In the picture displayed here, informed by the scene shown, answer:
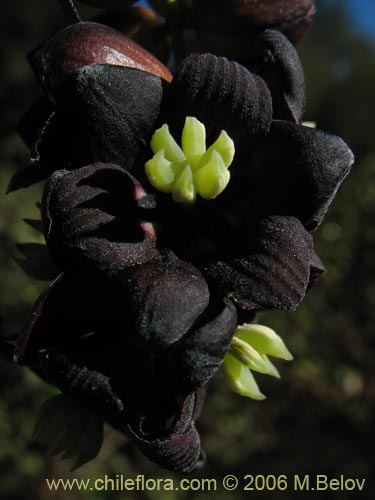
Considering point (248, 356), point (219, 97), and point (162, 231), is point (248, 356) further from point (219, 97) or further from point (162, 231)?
point (219, 97)

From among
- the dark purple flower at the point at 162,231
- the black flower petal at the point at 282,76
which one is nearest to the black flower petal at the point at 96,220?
the dark purple flower at the point at 162,231

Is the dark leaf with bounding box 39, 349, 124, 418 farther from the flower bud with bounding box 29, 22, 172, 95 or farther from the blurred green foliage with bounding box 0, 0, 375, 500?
the blurred green foliage with bounding box 0, 0, 375, 500

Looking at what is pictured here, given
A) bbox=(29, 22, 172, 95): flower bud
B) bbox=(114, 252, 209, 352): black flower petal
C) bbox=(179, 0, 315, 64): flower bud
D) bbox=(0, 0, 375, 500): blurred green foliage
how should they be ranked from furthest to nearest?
1. bbox=(0, 0, 375, 500): blurred green foliage
2. bbox=(179, 0, 315, 64): flower bud
3. bbox=(29, 22, 172, 95): flower bud
4. bbox=(114, 252, 209, 352): black flower petal

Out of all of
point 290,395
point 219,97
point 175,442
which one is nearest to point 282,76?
point 219,97

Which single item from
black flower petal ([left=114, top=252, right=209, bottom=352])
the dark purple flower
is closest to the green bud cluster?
the dark purple flower

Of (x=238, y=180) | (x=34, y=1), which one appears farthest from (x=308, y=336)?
(x=34, y=1)
